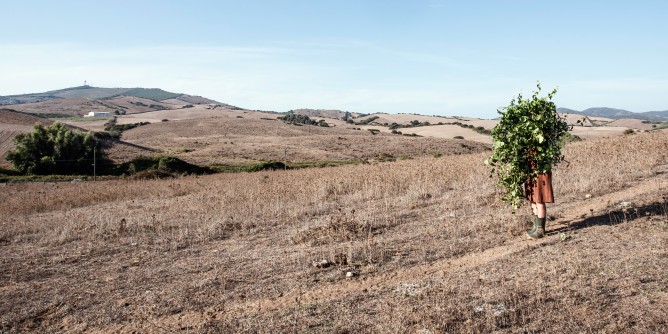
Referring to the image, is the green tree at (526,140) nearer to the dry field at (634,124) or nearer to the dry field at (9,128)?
the dry field at (9,128)

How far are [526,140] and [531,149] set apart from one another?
10.6 inches

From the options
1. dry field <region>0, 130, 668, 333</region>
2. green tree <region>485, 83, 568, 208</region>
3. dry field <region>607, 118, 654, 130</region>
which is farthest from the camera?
dry field <region>607, 118, 654, 130</region>

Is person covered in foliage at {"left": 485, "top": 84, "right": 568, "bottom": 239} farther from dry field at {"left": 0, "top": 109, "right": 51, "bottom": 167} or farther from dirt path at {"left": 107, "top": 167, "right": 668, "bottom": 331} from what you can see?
dry field at {"left": 0, "top": 109, "right": 51, "bottom": 167}

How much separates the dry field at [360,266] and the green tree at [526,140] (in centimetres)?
128

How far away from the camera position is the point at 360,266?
25.8 feet

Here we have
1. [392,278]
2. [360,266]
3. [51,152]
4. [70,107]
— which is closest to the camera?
[392,278]

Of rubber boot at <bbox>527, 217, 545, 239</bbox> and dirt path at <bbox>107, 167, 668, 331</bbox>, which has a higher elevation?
rubber boot at <bbox>527, 217, 545, 239</bbox>

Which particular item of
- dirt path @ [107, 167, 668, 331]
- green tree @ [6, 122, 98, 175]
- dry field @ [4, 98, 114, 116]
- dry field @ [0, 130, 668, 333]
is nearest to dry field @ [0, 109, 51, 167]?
green tree @ [6, 122, 98, 175]

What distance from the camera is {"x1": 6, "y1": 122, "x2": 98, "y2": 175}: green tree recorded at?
3700 centimetres

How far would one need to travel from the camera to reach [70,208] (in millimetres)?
17734

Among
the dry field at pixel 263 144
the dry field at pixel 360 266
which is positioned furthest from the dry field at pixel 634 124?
the dry field at pixel 360 266

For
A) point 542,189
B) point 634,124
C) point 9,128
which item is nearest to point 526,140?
point 542,189

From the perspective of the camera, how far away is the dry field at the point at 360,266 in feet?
18.5

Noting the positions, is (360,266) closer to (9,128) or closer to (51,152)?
(51,152)
